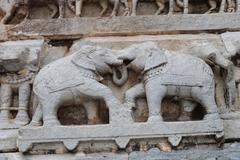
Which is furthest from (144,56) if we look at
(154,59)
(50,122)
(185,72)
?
(50,122)

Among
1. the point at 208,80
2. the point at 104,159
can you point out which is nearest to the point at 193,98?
the point at 208,80

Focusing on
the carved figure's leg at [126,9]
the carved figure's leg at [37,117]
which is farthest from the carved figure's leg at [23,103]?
the carved figure's leg at [126,9]

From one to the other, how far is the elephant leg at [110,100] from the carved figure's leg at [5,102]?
67cm

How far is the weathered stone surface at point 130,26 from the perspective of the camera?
5.12 meters

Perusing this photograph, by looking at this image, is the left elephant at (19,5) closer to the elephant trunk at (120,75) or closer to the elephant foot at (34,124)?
the elephant trunk at (120,75)

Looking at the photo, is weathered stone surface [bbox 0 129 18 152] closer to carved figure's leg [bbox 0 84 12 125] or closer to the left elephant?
carved figure's leg [bbox 0 84 12 125]

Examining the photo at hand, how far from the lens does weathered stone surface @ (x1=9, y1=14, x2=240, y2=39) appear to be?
512cm

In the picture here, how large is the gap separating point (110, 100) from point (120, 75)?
0.34 m

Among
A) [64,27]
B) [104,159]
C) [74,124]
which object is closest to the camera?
[104,159]

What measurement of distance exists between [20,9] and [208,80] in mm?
1926

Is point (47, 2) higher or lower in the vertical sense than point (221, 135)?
higher

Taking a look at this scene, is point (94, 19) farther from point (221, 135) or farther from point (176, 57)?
point (221, 135)

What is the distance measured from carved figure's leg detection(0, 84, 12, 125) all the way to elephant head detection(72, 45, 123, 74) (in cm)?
63

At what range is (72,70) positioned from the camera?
15.5 ft
